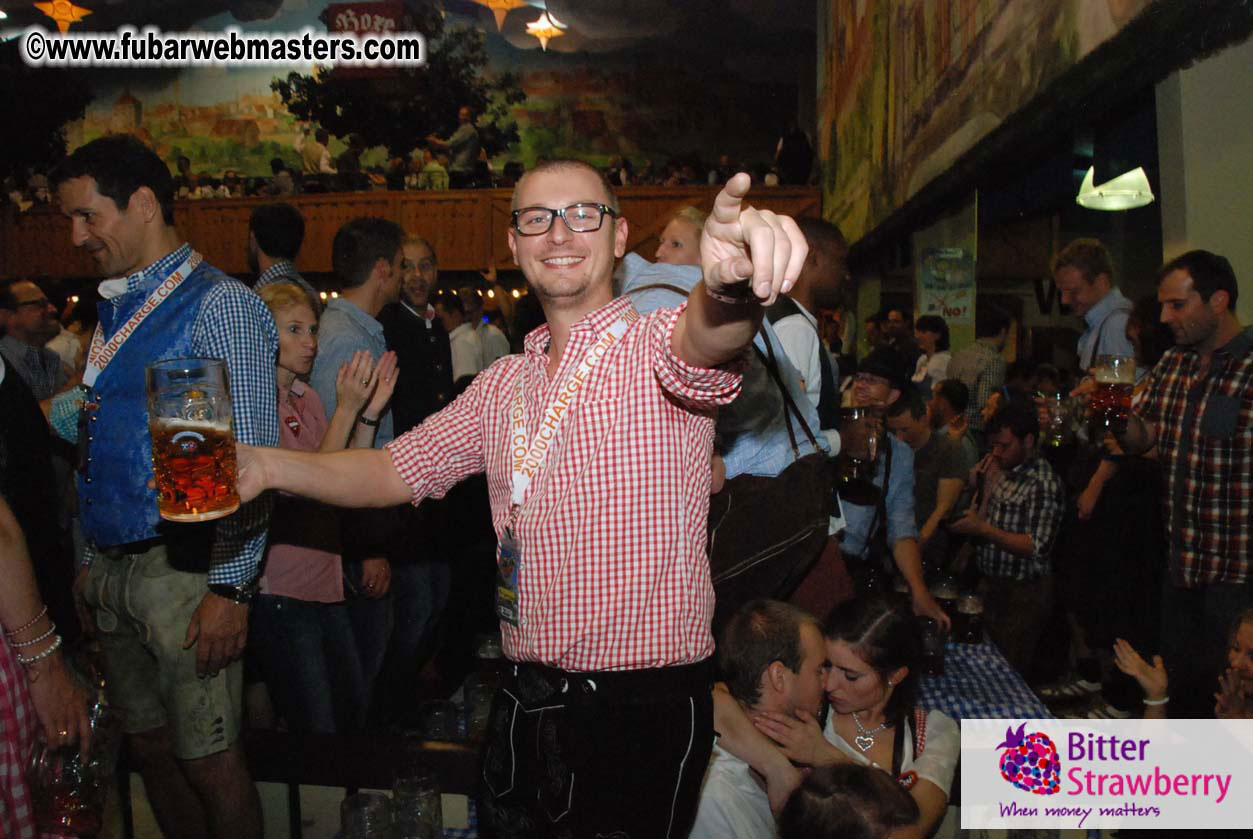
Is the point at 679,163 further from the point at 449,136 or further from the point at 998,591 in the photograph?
the point at 998,591

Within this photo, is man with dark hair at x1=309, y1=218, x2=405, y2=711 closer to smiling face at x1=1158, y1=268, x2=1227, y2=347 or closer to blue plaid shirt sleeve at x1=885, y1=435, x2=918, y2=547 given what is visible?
blue plaid shirt sleeve at x1=885, y1=435, x2=918, y2=547

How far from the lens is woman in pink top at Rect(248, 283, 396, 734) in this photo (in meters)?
2.54

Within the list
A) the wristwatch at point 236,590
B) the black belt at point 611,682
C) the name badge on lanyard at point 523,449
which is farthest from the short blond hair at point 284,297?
the black belt at point 611,682

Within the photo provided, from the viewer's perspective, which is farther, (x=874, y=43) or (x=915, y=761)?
(x=874, y=43)

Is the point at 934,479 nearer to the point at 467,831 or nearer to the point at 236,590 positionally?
the point at 467,831

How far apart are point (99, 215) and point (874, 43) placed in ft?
28.2

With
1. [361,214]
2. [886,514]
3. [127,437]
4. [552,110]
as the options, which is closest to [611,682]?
[127,437]

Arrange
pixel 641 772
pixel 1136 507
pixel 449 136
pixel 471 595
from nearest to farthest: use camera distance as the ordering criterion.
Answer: pixel 641 772 < pixel 1136 507 < pixel 471 595 < pixel 449 136

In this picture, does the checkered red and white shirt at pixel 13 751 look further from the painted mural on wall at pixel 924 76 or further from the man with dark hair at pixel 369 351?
the painted mural on wall at pixel 924 76

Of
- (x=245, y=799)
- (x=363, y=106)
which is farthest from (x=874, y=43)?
(x=363, y=106)

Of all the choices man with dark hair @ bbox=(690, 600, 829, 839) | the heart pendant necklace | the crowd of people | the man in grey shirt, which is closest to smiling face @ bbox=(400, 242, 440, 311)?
the crowd of people

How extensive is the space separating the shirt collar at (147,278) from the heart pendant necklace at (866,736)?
2.12 metres

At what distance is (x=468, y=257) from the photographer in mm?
13250

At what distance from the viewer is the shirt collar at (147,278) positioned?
2.12m
